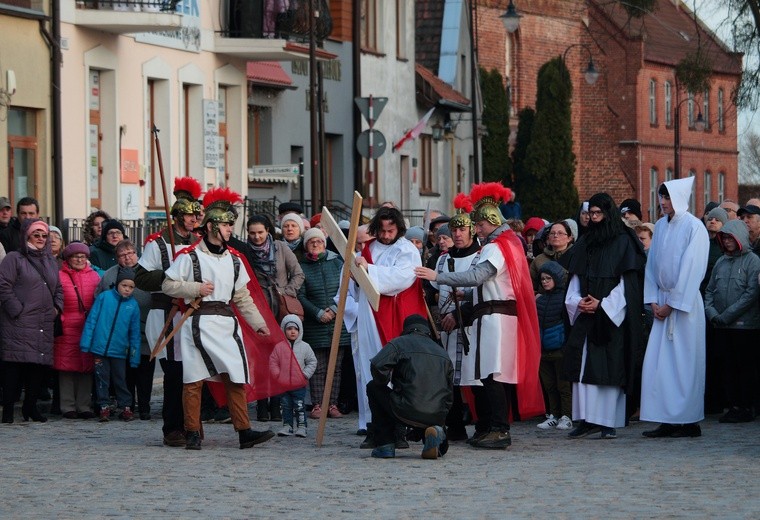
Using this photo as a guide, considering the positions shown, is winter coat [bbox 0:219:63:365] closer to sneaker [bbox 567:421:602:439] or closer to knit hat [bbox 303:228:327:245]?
knit hat [bbox 303:228:327:245]

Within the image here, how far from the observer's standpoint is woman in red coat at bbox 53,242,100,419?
16.7m

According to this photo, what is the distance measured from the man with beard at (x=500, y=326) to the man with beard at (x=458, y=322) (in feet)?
0.30

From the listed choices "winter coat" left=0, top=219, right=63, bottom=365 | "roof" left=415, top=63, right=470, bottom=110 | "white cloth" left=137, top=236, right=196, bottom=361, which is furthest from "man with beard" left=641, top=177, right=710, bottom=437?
"roof" left=415, top=63, right=470, bottom=110

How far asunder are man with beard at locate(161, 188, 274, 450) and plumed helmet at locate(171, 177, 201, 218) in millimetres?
713

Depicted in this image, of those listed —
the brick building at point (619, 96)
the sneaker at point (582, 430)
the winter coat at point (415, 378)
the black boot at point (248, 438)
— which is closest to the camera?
the winter coat at point (415, 378)

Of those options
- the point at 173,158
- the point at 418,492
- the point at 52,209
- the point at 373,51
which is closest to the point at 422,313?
the point at 418,492

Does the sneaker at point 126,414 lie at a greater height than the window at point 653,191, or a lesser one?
lesser

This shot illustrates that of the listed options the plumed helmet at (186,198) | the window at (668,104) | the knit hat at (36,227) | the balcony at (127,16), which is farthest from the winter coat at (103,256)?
the window at (668,104)

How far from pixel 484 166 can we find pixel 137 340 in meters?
44.9

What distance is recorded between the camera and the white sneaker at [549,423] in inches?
635

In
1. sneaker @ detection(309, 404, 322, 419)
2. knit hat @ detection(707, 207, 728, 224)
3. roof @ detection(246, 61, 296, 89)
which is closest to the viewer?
sneaker @ detection(309, 404, 322, 419)

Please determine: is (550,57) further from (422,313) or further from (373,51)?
(422,313)

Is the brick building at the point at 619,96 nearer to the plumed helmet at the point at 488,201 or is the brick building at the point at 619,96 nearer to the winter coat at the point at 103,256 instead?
the winter coat at the point at 103,256

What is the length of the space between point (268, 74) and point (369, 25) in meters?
7.53
